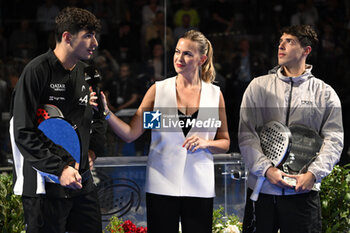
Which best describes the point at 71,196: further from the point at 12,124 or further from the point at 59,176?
the point at 12,124

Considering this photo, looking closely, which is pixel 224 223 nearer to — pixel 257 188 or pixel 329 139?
pixel 257 188

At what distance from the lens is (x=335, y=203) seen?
4.03 meters

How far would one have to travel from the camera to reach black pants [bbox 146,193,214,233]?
11.5 feet

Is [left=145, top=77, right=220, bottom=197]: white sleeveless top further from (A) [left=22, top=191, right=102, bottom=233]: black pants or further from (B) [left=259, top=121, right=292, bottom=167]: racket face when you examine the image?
(A) [left=22, top=191, right=102, bottom=233]: black pants

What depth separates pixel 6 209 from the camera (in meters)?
3.88

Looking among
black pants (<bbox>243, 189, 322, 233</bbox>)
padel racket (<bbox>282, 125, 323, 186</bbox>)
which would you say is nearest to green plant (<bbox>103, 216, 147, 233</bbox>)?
black pants (<bbox>243, 189, 322, 233</bbox>)

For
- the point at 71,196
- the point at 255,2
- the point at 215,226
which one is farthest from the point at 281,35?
the point at 255,2

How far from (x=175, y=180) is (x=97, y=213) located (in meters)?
0.49

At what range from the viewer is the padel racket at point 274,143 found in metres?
3.47

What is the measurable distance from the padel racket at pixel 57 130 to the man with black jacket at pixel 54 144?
25 millimetres

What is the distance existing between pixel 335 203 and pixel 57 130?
1.90 m

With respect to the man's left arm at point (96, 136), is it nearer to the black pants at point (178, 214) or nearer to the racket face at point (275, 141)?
the black pants at point (178, 214)

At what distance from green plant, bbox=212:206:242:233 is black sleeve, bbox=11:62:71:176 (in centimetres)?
139

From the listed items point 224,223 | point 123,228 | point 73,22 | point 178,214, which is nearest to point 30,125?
point 73,22
